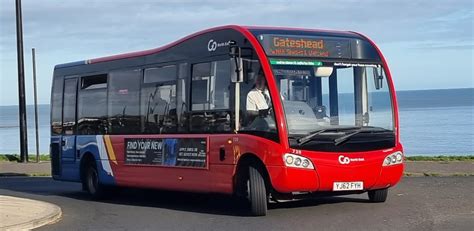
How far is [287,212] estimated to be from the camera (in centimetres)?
1349

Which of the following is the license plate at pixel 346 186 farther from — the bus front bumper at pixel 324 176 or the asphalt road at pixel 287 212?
the asphalt road at pixel 287 212

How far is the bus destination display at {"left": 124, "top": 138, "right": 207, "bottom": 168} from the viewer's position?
14258 millimetres

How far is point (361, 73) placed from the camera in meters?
13.8

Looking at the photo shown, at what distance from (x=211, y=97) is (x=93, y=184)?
4.99 metres

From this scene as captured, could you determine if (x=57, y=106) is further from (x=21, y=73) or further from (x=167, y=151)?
(x=21, y=73)

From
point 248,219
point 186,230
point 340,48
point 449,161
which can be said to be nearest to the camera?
point 186,230

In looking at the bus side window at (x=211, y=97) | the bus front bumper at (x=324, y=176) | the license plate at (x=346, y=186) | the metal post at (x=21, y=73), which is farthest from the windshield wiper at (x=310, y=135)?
the metal post at (x=21, y=73)

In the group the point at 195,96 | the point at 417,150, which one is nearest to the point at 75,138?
the point at 195,96

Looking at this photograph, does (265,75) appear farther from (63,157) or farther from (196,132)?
(63,157)

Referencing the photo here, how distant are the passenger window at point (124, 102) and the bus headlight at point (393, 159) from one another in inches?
203

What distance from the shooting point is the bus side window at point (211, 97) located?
13672 mm

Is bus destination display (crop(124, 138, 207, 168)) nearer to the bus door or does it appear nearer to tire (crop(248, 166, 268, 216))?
tire (crop(248, 166, 268, 216))

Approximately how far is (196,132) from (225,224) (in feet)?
7.94

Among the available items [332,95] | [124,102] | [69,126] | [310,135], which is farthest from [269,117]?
[69,126]
